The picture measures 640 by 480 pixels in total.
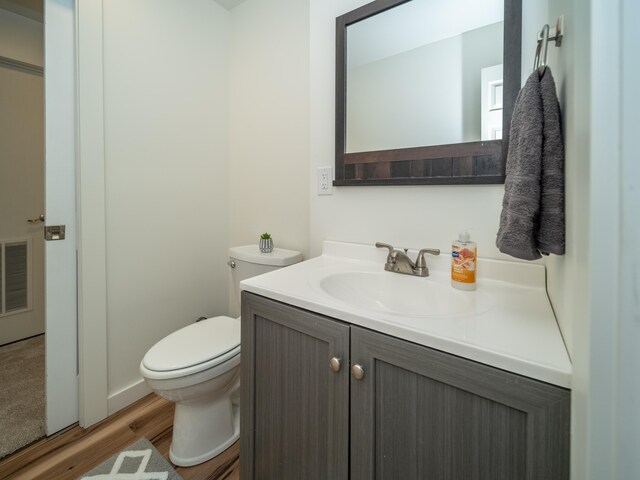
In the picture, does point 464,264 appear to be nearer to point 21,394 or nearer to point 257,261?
point 257,261

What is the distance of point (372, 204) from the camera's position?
1.13 meters

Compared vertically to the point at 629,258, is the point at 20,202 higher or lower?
higher

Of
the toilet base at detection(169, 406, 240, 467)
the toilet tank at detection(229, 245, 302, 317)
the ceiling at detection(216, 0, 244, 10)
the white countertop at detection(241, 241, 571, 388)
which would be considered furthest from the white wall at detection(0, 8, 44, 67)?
the toilet base at detection(169, 406, 240, 467)

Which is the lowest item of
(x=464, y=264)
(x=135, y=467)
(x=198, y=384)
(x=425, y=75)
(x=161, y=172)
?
(x=135, y=467)

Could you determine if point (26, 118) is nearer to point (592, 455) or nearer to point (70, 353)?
point (70, 353)

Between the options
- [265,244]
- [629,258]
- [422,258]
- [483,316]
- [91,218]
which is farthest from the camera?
[265,244]

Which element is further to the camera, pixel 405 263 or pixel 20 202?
pixel 20 202

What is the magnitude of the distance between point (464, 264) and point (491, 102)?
529mm

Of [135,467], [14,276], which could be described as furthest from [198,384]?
[14,276]

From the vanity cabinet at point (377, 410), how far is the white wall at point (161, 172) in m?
0.91

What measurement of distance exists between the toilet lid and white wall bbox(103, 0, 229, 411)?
374 millimetres

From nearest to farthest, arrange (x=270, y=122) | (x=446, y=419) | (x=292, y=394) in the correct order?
(x=446, y=419)
(x=292, y=394)
(x=270, y=122)

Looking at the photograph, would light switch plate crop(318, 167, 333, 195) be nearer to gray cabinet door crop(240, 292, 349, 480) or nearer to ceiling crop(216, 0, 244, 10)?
gray cabinet door crop(240, 292, 349, 480)

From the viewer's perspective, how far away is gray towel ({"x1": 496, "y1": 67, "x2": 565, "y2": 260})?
0.54 meters
